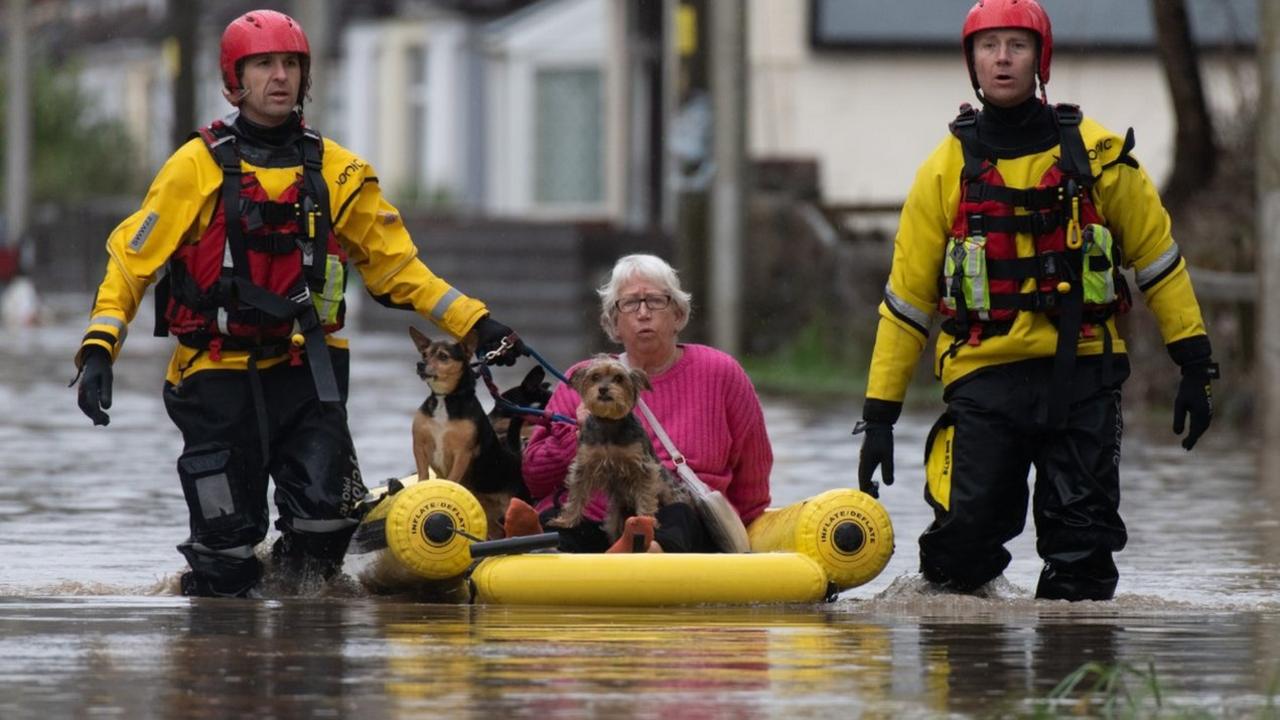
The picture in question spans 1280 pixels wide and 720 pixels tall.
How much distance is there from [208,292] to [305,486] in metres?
0.73

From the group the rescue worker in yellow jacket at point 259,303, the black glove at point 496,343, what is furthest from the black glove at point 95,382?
the black glove at point 496,343

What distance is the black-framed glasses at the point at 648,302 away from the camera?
30.7ft

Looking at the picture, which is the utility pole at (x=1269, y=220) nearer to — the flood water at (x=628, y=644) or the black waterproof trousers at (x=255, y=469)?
the flood water at (x=628, y=644)

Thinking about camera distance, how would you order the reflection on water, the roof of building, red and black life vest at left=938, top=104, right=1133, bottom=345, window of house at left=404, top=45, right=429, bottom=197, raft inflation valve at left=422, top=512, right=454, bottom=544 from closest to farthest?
1. the reflection on water
2. red and black life vest at left=938, top=104, right=1133, bottom=345
3. raft inflation valve at left=422, top=512, right=454, bottom=544
4. the roof of building
5. window of house at left=404, top=45, right=429, bottom=197

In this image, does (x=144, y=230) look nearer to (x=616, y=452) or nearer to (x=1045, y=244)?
(x=616, y=452)

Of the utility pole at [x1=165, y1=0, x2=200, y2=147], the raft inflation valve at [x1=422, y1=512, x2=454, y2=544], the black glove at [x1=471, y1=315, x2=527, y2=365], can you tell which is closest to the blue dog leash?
the black glove at [x1=471, y1=315, x2=527, y2=365]

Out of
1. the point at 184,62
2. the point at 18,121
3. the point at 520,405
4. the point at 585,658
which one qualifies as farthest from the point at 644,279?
the point at 18,121

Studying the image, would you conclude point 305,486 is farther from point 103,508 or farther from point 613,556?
point 103,508

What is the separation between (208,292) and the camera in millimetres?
9133

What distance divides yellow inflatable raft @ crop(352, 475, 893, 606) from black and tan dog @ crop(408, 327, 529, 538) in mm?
352

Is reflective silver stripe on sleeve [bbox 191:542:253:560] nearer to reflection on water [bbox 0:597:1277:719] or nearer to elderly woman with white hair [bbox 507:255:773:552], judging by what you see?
reflection on water [bbox 0:597:1277:719]

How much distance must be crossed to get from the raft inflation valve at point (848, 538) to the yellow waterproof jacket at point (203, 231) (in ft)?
4.57

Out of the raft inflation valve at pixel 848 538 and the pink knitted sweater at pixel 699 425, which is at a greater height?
the pink knitted sweater at pixel 699 425

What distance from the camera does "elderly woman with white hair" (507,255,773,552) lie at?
30.7 feet
